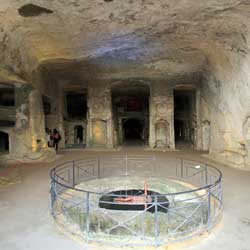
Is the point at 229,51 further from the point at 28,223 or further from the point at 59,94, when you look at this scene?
the point at 59,94

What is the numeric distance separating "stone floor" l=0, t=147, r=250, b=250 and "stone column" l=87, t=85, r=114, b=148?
7970mm

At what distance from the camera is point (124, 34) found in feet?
30.5

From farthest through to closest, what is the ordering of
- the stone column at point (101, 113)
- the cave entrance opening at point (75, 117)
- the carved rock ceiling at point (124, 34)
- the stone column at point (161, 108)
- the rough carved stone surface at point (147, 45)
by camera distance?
the cave entrance opening at point (75, 117)
the stone column at point (101, 113)
the stone column at point (161, 108)
the rough carved stone surface at point (147, 45)
the carved rock ceiling at point (124, 34)

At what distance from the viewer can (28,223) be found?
5.11m

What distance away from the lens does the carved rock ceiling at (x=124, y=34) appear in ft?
23.7

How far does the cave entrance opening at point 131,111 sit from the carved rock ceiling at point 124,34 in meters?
4.98

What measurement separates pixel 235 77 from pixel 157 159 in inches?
201

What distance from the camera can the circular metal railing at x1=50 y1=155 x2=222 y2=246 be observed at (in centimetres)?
461

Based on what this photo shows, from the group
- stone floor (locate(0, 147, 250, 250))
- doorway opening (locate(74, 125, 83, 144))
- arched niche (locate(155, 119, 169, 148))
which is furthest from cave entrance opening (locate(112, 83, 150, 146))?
stone floor (locate(0, 147, 250, 250))

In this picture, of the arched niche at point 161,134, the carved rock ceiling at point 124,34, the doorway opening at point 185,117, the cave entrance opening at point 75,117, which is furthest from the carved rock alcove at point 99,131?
the doorway opening at point 185,117

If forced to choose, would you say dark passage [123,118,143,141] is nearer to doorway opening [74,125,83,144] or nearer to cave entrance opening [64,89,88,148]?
cave entrance opening [64,89,88,148]

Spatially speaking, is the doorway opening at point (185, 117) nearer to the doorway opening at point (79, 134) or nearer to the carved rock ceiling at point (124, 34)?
the carved rock ceiling at point (124, 34)

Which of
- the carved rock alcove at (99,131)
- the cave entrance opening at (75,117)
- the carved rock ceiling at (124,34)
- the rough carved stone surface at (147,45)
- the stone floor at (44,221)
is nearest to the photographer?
the stone floor at (44,221)

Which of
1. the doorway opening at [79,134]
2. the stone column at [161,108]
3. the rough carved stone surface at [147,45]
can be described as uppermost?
the rough carved stone surface at [147,45]
